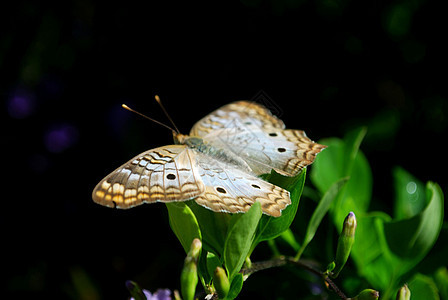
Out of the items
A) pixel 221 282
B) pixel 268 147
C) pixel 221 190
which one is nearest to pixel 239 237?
pixel 221 282

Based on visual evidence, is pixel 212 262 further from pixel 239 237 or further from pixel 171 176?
pixel 171 176

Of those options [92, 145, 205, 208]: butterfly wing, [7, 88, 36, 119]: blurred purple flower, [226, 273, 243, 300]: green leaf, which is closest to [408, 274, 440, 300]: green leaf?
[226, 273, 243, 300]: green leaf

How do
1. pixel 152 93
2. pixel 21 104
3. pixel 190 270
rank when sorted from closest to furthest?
pixel 190 270 → pixel 152 93 → pixel 21 104

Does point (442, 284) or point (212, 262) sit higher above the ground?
point (212, 262)

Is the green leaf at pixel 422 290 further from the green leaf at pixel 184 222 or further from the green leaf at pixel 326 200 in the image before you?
the green leaf at pixel 184 222

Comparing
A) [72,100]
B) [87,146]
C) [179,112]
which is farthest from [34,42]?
[179,112]
